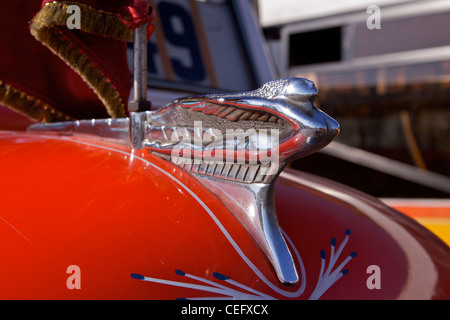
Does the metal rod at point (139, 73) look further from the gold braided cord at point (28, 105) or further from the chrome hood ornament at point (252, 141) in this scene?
the gold braided cord at point (28, 105)

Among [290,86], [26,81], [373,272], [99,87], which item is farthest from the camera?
[26,81]

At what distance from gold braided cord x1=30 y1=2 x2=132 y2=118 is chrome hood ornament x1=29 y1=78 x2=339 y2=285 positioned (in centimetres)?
21

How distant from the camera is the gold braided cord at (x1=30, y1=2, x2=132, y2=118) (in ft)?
2.60

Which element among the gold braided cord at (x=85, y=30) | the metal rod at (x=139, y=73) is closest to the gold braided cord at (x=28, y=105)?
the gold braided cord at (x=85, y=30)

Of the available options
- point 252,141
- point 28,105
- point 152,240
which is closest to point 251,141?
point 252,141

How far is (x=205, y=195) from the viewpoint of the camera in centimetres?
67

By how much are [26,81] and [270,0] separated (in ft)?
12.2

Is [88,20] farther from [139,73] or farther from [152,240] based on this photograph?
[152,240]

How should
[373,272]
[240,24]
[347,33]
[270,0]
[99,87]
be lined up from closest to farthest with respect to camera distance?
1. [373,272]
2. [99,87]
3. [240,24]
4. [347,33]
5. [270,0]

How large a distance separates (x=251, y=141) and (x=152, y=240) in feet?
0.61

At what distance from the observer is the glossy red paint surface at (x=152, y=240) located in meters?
0.51

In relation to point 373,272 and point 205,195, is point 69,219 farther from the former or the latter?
point 373,272

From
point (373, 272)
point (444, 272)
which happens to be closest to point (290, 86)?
point (373, 272)

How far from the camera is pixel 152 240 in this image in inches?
22.0
